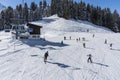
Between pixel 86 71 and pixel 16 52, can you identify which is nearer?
pixel 86 71

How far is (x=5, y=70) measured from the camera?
25250mm

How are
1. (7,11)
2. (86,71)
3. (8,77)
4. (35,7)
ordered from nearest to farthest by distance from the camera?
1. (8,77)
2. (86,71)
3. (7,11)
4. (35,7)

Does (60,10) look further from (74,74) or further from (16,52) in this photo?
(74,74)

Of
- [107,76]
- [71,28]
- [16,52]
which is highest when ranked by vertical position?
[71,28]

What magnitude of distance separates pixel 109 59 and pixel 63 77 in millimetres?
14909

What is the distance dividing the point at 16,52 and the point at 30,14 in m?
91.6

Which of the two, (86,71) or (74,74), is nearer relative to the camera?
(74,74)

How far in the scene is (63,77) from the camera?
77.5ft

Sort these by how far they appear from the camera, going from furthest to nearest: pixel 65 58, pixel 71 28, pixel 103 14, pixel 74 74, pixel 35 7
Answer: pixel 35 7 < pixel 103 14 < pixel 71 28 < pixel 65 58 < pixel 74 74

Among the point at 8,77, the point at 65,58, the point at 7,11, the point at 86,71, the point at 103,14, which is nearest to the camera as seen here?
the point at 8,77

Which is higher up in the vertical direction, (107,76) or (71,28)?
(71,28)

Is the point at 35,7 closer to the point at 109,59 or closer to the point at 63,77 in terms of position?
the point at 109,59

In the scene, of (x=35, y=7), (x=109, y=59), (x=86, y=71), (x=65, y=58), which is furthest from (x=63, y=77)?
(x=35, y=7)

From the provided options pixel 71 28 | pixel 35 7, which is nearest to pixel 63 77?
pixel 71 28
